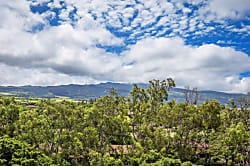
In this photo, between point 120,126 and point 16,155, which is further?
point 120,126

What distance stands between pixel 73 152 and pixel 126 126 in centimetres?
919

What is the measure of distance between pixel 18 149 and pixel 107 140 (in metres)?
12.3

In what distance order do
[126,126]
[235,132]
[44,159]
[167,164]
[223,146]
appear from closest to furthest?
[44,159] < [167,164] < [235,132] < [126,126] < [223,146]

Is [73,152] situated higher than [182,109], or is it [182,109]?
[182,109]

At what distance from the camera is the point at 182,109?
26.5 metres

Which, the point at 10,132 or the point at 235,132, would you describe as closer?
the point at 235,132

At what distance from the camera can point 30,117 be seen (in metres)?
27.9

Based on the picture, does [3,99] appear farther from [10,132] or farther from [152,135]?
[152,135]

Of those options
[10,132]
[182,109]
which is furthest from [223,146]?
[10,132]

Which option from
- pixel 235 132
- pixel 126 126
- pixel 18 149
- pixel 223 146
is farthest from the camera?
pixel 223 146

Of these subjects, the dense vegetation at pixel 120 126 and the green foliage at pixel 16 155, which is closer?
the green foliage at pixel 16 155

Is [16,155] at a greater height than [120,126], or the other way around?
[120,126]

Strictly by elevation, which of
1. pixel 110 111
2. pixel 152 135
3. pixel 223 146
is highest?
pixel 110 111

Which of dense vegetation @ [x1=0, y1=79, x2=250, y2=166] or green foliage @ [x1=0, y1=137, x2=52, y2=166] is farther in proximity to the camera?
dense vegetation @ [x1=0, y1=79, x2=250, y2=166]
